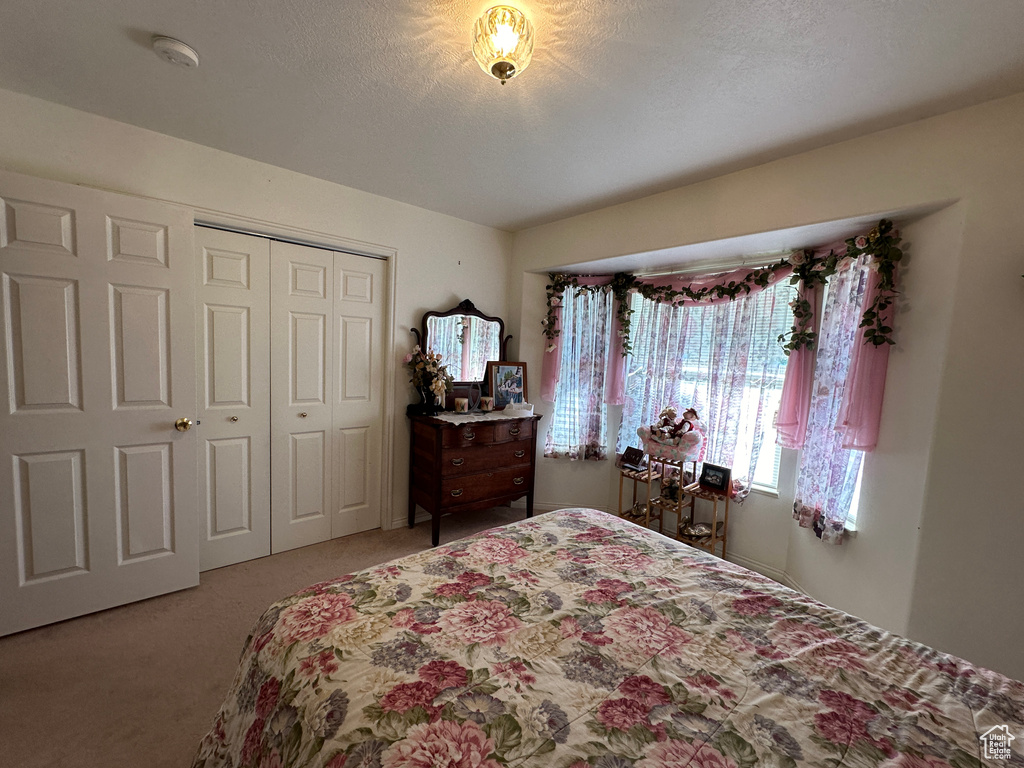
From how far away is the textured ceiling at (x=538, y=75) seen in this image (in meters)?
1.30

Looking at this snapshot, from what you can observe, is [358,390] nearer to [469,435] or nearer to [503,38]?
[469,435]

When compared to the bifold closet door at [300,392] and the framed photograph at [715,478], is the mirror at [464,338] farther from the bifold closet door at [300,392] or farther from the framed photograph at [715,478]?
the framed photograph at [715,478]

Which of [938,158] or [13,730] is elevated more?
[938,158]

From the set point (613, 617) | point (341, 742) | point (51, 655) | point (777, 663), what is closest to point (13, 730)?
point (51, 655)

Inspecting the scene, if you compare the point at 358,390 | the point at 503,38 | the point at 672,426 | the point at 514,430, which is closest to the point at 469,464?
the point at 514,430

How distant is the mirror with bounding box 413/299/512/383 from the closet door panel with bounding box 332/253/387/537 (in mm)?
377

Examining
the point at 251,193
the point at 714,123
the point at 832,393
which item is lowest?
the point at 832,393

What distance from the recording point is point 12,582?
1917mm

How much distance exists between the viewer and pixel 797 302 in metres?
2.50

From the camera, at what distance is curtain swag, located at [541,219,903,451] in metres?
2.03

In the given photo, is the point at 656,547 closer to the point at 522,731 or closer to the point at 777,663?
the point at 777,663

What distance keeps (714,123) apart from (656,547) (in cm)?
183

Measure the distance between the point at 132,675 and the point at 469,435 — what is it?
78.5 inches

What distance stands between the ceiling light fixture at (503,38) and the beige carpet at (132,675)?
8.28 ft
